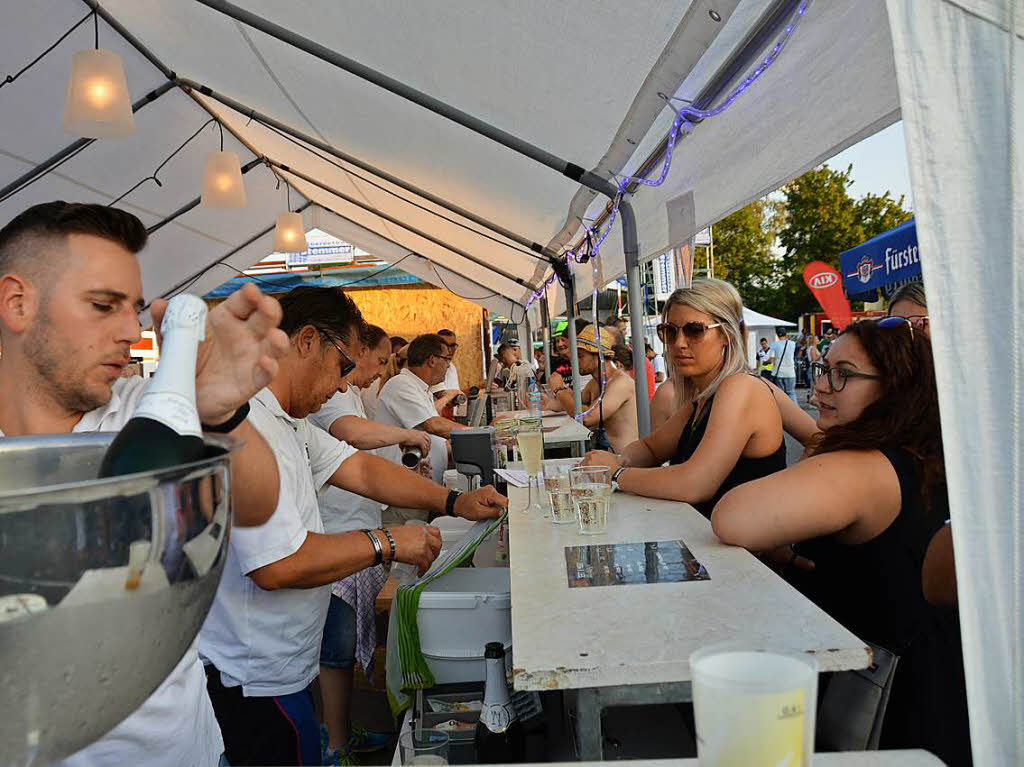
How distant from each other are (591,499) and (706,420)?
92 cm

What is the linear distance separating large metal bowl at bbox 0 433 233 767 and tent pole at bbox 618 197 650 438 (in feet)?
12.3

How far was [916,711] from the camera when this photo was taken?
5.46ft

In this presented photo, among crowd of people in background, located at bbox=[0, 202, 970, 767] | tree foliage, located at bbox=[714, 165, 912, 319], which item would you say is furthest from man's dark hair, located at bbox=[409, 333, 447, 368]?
tree foliage, located at bbox=[714, 165, 912, 319]

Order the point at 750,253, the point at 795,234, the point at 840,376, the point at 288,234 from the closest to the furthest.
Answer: the point at 840,376 → the point at 288,234 → the point at 795,234 → the point at 750,253

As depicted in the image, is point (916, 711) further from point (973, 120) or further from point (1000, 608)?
point (973, 120)

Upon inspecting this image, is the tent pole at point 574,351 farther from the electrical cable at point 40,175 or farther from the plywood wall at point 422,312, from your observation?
the plywood wall at point 422,312

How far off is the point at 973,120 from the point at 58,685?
1.01 m

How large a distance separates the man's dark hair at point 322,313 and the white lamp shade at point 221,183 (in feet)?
12.7

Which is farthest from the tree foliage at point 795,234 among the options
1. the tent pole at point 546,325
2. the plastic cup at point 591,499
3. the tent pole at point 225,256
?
the plastic cup at point 591,499

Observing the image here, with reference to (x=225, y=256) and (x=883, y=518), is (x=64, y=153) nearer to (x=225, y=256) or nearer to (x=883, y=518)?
(x=225, y=256)

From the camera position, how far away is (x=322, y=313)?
2.68 m

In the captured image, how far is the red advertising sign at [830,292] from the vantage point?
12.1m

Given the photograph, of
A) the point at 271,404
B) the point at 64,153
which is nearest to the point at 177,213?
the point at 64,153

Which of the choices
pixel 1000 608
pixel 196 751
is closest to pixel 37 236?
pixel 196 751
